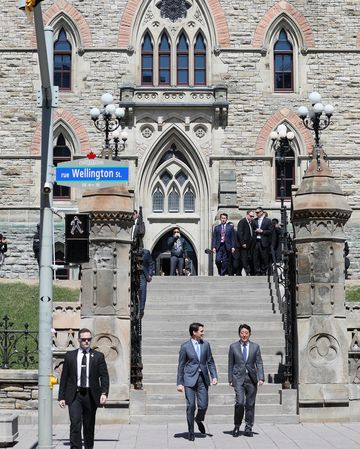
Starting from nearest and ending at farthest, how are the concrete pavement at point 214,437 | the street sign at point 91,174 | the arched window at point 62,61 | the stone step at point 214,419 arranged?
the street sign at point 91,174
the concrete pavement at point 214,437
the stone step at point 214,419
the arched window at point 62,61

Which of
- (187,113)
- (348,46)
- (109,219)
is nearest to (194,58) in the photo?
(187,113)

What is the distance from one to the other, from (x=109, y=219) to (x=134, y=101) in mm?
17768

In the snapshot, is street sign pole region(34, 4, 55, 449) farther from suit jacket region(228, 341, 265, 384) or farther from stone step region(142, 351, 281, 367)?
stone step region(142, 351, 281, 367)

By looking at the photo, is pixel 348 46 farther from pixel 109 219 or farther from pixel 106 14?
pixel 109 219

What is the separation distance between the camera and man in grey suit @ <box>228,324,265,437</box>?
1562 cm

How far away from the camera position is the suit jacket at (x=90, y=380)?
13141mm

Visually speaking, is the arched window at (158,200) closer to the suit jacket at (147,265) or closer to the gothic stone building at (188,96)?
the gothic stone building at (188,96)

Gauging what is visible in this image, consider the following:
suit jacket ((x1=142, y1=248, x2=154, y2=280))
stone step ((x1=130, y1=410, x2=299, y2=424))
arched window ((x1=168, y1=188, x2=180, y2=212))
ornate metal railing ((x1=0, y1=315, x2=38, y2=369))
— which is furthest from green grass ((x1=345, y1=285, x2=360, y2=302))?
arched window ((x1=168, y1=188, x2=180, y2=212))

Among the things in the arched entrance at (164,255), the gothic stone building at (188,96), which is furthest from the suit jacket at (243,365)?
the arched entrance at (164,255)

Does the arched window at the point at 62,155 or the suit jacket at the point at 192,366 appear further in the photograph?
the arched window at the point at 62,155

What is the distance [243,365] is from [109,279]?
9.93 feet

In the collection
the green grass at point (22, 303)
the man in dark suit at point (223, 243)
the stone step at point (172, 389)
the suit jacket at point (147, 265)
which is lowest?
the stone step at point (172, 389)

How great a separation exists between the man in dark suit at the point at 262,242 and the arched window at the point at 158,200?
8.00m

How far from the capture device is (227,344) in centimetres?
2105
